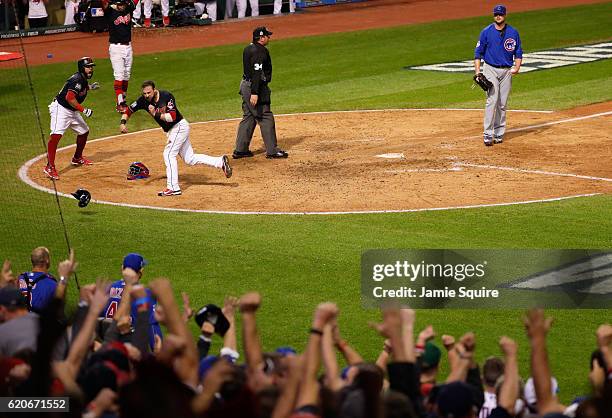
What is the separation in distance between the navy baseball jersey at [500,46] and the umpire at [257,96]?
11.2 ft

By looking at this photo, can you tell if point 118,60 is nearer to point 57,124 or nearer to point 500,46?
point 57,124

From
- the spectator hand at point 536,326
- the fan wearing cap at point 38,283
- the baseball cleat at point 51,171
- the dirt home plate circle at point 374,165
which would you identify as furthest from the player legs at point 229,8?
the spectator hand at point 536,326

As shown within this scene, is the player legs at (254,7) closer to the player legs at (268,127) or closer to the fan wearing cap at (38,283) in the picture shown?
the player legs at (268,127)

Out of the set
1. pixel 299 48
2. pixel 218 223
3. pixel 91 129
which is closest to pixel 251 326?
pixel 218 223

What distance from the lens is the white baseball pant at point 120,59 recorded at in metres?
22.6

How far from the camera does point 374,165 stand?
57.0ft

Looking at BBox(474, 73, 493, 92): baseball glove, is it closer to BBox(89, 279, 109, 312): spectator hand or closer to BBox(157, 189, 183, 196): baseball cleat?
BBox(157, 189, 183, 196): baseball cleat

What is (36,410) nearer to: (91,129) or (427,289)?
(427,289)

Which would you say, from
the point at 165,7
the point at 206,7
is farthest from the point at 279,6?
the point at 165,7

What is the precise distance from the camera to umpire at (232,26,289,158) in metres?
17.5

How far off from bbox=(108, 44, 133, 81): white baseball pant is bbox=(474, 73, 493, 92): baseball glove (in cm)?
774

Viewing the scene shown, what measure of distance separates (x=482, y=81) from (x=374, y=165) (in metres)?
2.37

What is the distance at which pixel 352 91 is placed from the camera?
24234 mm

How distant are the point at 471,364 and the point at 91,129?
1536cm
